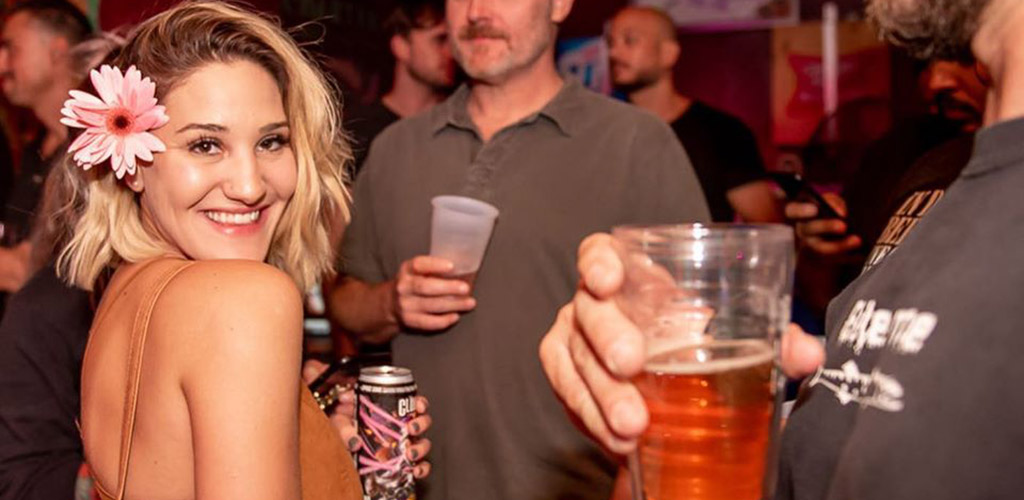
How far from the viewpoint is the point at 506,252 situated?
2.87 metres

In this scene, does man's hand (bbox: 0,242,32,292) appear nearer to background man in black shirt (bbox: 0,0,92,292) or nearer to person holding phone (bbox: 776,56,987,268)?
background man in black shirt (bbox: 0,0,92,292)

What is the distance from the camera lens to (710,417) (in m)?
0.86

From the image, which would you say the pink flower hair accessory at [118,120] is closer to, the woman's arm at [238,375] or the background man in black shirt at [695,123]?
the woman's arm at [238,375]

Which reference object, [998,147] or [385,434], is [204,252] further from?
[998,147]

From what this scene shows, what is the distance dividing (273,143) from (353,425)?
61 cm

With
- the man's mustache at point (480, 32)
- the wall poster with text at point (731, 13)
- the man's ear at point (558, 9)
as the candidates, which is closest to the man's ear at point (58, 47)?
the man's mustache at point (480, 32)

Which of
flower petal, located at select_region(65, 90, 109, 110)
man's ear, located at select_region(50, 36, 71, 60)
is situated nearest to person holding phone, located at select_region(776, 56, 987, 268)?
flower petal, located at select_region(65, 90, 109, 110)

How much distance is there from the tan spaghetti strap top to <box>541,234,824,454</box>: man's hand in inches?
34.8

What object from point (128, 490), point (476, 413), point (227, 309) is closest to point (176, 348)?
point (227, 309)

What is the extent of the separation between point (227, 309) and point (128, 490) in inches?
13.3

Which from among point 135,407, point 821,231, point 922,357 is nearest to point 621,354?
point 922,357

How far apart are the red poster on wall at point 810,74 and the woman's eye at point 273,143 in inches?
198

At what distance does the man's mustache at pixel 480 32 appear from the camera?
3092 millimetres

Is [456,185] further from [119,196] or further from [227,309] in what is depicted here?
[227,309]
